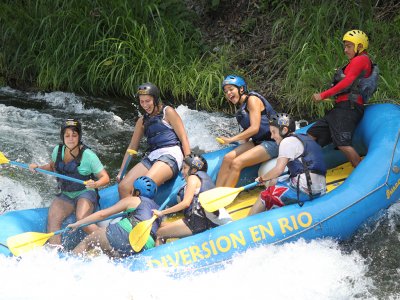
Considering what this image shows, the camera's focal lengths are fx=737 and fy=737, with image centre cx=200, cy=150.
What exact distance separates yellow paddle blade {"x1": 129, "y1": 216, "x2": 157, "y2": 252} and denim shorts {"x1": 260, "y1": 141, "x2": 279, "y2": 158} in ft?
4.42

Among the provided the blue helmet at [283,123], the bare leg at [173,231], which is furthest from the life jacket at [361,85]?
the bare leg at [173,231]

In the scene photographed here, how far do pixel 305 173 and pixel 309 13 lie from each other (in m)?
3.86

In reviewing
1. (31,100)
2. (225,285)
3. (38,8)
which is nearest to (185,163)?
(225,285)

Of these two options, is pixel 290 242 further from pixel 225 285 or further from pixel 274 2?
pixel 274 2

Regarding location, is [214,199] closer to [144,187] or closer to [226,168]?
[144,187]

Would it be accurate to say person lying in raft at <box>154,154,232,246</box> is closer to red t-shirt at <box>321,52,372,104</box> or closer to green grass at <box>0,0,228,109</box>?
red t-shirt at <box>321,52,372,104</box>

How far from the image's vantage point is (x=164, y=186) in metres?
5.73

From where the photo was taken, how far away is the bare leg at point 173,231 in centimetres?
515

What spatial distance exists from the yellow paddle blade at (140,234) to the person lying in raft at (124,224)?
77 mm

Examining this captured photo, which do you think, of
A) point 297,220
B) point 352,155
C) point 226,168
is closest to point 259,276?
point 297,220

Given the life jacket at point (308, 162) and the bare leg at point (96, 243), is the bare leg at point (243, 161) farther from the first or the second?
the bare leg at point (96, 243)

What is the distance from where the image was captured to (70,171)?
5.35 meters

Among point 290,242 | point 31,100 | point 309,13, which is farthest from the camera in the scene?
point 31,100

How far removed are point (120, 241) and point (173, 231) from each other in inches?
16.7
